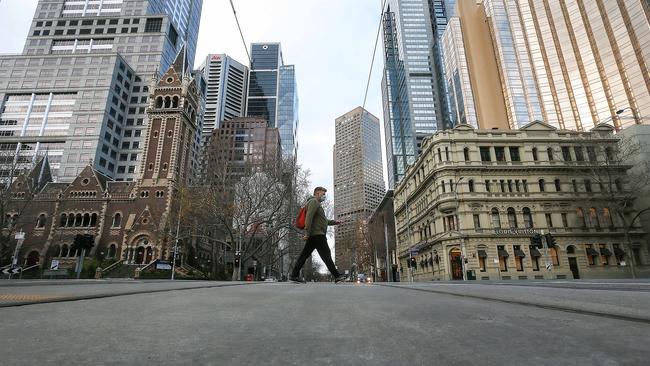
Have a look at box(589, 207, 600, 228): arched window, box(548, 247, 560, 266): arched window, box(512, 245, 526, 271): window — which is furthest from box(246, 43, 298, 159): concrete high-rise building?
box(548, 247, 560, 266): arched window

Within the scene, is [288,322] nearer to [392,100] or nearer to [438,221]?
[438,221]

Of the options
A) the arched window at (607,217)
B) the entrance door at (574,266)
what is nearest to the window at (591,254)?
the entrance door at (574,266)

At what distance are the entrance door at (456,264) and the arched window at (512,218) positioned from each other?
6106mm

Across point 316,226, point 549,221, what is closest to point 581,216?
point 549,221

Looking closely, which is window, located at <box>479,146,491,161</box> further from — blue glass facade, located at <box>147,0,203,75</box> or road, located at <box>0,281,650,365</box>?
blue glass facade, located at <box>147,0,203,75</box>

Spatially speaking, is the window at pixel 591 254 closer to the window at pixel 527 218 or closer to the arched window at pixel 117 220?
the window at pixel 527 218

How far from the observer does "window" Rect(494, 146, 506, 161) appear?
3695 cm

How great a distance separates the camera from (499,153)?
3725cm

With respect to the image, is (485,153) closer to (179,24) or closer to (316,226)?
(316,226)

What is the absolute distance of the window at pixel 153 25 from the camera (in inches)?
3455

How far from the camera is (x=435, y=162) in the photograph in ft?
123

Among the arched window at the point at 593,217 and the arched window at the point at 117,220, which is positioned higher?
the arched window at the point at 117,220

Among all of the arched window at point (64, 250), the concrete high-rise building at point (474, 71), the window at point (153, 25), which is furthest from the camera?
the window at point (153, 25)

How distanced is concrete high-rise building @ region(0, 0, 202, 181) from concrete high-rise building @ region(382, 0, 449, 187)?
77.0 m
